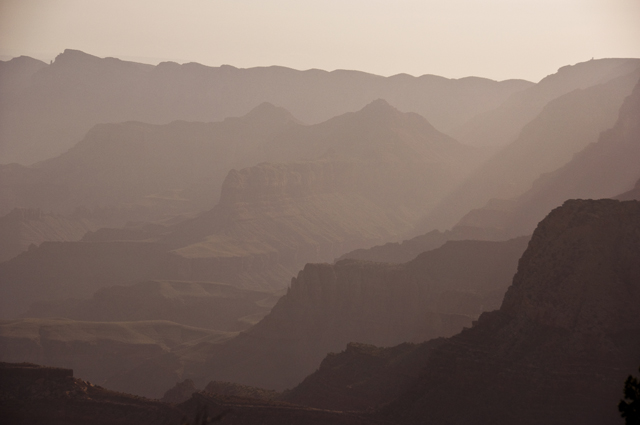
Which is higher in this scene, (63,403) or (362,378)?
(362,378)

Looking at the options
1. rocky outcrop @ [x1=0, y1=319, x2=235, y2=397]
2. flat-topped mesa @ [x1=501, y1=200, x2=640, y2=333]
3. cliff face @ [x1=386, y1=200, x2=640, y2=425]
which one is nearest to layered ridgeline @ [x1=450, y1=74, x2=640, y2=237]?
rocky outcrop @ [x1=0, y1=319, x2=235, y2=397]

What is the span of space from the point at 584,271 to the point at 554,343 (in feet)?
16.0

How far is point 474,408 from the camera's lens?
46719 millimetres

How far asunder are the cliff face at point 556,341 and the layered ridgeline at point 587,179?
67619 millimetres

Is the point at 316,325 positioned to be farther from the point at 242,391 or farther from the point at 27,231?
the point at 27,231

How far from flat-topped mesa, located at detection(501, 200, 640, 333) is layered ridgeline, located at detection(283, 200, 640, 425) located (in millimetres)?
61

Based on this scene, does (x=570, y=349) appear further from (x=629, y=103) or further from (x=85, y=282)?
(x=85, y=282)

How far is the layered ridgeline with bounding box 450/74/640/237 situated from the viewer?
11894cm

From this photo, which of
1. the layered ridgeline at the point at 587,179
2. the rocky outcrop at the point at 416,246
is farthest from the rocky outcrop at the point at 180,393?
the layered ridgeline at the point at 587,179

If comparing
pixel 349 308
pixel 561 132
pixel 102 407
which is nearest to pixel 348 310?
pixel 349 308

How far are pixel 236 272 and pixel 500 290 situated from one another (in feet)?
293

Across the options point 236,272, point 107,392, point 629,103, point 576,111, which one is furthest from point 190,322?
point 576,111

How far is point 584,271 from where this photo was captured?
48.0m

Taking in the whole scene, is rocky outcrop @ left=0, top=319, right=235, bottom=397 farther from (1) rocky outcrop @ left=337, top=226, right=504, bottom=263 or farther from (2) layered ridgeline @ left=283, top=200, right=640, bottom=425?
(2) layered ridgeline @ left=283, top=200, right=640, bottom=425
